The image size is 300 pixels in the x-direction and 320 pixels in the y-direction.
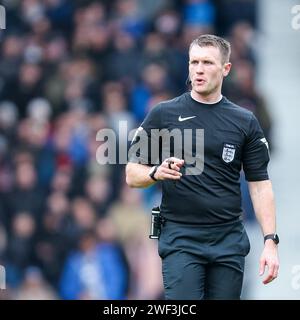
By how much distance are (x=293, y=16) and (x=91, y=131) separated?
2.87 meters

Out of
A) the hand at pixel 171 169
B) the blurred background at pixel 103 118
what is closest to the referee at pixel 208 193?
the hand at pixel 171 169

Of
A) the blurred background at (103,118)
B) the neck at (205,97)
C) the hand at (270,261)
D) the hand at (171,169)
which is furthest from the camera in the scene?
the blurred background at (103,118)

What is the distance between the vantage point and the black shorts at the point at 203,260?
23.7 feet

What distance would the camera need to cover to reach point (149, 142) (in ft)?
24.4

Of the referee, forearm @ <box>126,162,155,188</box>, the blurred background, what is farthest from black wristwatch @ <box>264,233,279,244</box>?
the blurred background

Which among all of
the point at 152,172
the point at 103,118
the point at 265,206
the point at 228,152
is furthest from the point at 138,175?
the point at 103,118

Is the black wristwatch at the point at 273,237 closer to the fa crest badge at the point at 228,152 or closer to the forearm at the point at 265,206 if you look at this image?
the forearm at the point at 265,206

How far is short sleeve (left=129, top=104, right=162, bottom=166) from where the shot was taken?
7422 mm

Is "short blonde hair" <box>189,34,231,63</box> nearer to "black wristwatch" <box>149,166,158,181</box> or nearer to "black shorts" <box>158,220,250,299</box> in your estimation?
"black wristwatch" <box>149,166,158,181</box>

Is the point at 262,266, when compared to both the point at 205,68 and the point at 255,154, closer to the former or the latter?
the point at 255,154

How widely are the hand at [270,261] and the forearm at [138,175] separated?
0.83 m

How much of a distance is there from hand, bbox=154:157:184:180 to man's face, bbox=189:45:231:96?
0.65 meters
